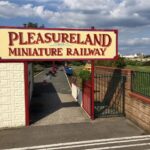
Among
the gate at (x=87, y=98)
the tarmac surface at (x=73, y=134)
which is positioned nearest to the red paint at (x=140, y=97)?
the tarmac surface at (x=73, y=134)

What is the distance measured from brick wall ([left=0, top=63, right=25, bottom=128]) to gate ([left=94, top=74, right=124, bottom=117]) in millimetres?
4356

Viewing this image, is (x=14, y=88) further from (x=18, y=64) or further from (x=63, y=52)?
(x=63, y=52)

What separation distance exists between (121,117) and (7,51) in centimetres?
687

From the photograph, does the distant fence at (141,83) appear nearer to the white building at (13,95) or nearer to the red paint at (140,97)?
the red paint at (140,97)

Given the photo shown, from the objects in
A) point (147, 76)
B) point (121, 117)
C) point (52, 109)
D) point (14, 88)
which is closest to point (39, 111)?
point (52, 109)

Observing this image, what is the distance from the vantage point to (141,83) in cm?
1331

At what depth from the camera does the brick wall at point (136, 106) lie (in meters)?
12.6

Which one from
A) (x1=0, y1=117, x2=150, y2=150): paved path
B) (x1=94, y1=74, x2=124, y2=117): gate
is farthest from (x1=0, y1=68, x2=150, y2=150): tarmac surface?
(x1=94, y1=74, x2=124, y2=117): gate

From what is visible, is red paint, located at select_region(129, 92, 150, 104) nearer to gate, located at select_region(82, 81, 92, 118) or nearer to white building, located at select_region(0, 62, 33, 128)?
gate, located at select_region(82, 81, 92, 118)

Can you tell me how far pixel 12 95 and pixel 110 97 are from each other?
710 cm

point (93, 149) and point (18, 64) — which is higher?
point (18, 64)

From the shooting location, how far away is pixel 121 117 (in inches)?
605

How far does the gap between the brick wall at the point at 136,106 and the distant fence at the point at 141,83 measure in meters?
0.25

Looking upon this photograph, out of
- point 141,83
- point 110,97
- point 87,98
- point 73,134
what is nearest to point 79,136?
point 73,134
